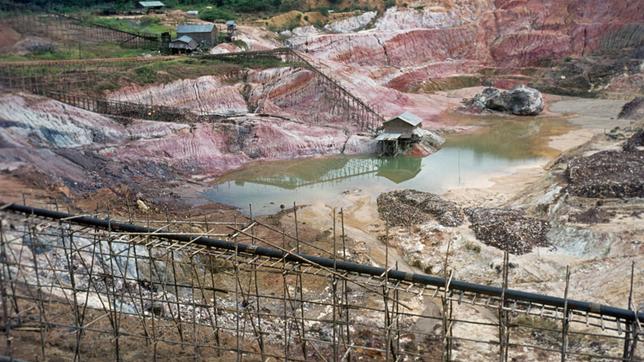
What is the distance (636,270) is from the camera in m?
18.6

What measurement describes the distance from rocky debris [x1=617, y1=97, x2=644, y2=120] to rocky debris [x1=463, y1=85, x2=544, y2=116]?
576cm

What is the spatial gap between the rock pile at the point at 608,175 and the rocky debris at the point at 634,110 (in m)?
16.3

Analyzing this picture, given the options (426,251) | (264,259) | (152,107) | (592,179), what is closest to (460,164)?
(592,179)

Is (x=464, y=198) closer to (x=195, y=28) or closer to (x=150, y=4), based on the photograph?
(x=195, y=28)

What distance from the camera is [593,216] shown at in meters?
22.7

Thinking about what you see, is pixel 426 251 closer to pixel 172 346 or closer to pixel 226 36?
pixel 172 346

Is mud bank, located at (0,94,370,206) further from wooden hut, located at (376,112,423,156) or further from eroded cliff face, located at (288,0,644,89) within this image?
eroded cliff face, located at (288,0,644,89)

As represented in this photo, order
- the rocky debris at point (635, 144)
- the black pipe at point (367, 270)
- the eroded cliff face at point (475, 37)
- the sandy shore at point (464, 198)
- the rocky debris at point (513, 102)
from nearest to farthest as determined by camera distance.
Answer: the black pipe at point (367, 270), the sandy shore at point (464, 198), the rocky debris at point (635, 144), the rocky debris at point (513, 102), the eroded cliff face at point (475, 37)

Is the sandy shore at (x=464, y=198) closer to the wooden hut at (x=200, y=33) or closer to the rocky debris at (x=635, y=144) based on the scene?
the rocky debris at (x=635, y=144)

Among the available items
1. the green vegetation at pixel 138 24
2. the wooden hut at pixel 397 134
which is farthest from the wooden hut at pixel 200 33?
the wooden hut at pixel 397 134

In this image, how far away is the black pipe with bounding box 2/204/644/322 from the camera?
1172 centimetres

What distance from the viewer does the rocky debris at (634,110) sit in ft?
146

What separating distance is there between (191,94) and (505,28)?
3725 centimetres

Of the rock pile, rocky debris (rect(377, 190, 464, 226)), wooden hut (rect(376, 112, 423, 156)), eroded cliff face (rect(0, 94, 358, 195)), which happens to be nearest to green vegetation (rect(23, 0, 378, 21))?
eroded cliff face (rect(0, 94, 358, 195))
